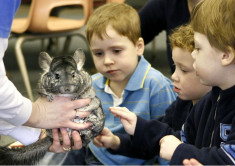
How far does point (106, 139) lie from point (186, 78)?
35cm

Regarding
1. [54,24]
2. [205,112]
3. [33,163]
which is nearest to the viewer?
[205,112]

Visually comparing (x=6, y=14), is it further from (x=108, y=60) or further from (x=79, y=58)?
(x=108, y=60)

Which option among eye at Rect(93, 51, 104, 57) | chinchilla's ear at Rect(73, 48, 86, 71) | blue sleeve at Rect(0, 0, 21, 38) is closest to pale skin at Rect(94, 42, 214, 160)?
chinchilla's ear at Rect(73, 48, 86, 71)

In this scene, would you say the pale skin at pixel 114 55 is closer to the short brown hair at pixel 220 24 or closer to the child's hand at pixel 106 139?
the child's hand at pixel 106 139

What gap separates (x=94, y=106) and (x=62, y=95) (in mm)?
100

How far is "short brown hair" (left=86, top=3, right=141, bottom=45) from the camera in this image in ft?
5.02

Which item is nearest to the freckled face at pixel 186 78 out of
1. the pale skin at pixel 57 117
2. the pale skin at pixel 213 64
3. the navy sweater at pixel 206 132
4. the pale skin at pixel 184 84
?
the pale skin at pixel 184 84

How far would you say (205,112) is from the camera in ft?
3.77

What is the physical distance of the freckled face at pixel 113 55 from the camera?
60.0 inches

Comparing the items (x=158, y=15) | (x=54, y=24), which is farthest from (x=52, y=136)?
(x=54, y=24)

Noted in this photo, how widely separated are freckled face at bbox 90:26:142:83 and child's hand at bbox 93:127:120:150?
24cm

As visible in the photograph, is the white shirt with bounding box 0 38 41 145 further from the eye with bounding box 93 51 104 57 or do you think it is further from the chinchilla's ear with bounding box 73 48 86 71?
the eye with bounding box 93 51 104 57

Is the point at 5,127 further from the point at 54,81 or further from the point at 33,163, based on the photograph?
the point at 54,81

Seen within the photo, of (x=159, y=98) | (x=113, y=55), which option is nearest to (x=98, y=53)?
(x=113, y=55)
